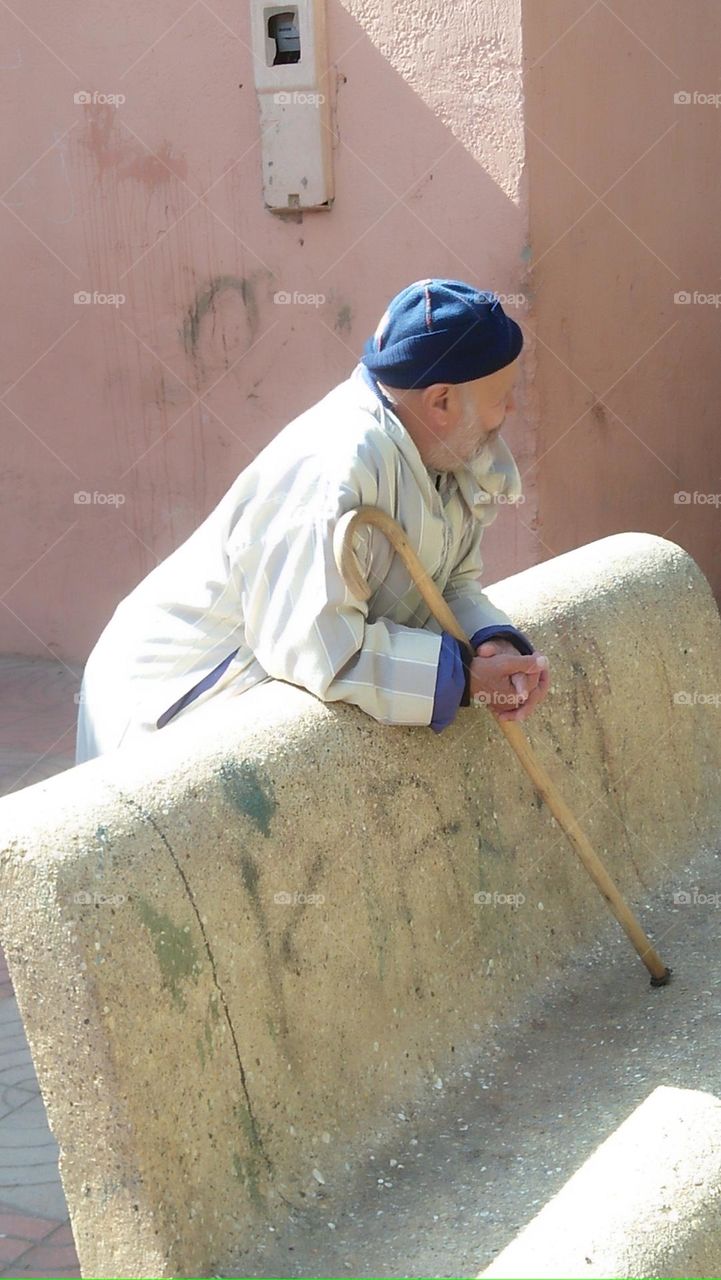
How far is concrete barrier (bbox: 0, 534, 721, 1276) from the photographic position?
2.03m

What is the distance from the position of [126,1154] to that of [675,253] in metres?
4.66

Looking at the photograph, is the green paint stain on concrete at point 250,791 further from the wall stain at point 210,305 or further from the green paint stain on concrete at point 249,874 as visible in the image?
the wall stain at point 210,305

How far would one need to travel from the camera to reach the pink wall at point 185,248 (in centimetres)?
514

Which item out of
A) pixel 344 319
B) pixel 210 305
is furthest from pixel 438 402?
pixel 210 305

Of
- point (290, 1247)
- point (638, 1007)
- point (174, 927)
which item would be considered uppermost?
point (174, 927)

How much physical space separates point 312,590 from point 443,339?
1.57ft

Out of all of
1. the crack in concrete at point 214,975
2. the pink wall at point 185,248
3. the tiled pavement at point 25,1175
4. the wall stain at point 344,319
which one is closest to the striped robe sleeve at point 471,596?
the crack in concrete at point 214,975

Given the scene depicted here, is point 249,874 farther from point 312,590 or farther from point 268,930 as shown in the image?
point 312,590

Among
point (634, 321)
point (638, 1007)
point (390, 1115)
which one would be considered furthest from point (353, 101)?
point (390, 1115)

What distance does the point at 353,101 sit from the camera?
5.32 metres

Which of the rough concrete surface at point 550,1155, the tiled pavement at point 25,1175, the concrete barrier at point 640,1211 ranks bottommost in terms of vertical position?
the tiled pavement at point 25,1175

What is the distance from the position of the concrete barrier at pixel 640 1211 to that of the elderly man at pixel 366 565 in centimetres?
80

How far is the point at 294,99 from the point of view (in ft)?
17.8

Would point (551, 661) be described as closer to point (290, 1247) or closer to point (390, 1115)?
point (390, 1115)
